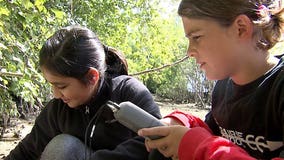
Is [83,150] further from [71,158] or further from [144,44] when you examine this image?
[144,44]

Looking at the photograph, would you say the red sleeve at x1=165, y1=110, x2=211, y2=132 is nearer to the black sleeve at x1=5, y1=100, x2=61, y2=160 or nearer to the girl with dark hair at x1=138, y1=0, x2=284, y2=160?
the girl with dark hair at x1=138, y1=0, x2=284, y2=160

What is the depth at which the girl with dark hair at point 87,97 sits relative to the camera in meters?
1.45

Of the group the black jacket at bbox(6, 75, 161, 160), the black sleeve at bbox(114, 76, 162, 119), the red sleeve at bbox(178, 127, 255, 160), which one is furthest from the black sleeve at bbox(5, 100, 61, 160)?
the red sleeve at bbox(178, 127, 255, 160)

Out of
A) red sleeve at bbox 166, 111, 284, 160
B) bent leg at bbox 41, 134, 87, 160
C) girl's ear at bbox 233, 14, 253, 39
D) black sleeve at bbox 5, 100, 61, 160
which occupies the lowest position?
black sleeve at bbox 5, 100, 61, 160

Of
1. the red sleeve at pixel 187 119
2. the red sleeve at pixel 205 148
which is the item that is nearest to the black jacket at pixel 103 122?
the red sleeve at pixel 187 119

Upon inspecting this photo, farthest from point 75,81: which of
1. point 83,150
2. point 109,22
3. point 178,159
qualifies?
point 109,22

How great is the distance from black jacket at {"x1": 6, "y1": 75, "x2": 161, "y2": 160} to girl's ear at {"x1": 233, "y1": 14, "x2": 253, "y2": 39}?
0.57m

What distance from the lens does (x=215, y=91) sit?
55.8 inches

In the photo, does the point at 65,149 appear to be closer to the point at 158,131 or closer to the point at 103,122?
the point at 103,122

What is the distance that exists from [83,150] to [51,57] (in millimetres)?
399

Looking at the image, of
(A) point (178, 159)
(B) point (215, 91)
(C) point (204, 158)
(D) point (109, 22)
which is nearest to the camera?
Answer: (C) point (204, 158)

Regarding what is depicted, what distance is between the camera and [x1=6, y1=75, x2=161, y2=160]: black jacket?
4.75 feet

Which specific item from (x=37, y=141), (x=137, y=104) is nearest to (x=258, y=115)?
(x=137, y=104)

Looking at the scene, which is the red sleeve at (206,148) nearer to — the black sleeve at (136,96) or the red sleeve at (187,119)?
the red sleeve at (187,119)
